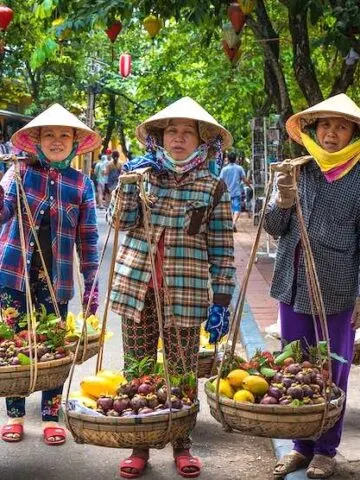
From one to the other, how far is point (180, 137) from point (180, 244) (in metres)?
0.52

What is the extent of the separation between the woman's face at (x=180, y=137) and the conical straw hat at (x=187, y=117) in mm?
41

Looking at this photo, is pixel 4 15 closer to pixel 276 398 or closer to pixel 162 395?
pixel 162 395

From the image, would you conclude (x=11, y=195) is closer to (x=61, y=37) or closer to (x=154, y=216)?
(x=154, y=216)

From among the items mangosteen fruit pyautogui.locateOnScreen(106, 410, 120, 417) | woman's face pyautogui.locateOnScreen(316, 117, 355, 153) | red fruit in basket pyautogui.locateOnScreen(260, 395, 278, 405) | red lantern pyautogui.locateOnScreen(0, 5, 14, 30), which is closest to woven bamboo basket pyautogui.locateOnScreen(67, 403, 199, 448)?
mangosteen fruit pyautogui.locateOnScreen(106, 410, 120, 417)

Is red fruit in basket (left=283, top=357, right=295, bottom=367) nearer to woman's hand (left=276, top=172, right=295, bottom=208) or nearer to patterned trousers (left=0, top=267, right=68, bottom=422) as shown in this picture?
woman's hand (left=276, top=172, right=295, bottom=208)

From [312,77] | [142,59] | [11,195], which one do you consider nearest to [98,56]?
[142,59]

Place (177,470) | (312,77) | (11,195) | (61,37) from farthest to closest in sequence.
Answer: (312,77), (61,37), (11,195), (177,470)

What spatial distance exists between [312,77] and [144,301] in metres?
6.34

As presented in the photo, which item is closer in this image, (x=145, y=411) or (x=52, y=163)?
(x=145, y=411)

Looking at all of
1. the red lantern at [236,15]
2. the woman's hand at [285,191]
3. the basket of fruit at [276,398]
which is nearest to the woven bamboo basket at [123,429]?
the basket of fruit at [276,398]

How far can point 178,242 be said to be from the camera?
4.41 m

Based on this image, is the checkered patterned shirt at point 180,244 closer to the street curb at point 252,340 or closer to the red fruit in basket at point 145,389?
the red fruit in basket at point 145,389

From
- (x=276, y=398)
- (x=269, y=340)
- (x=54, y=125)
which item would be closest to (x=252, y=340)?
(x=269, y=340)

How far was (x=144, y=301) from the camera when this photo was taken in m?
4.42
